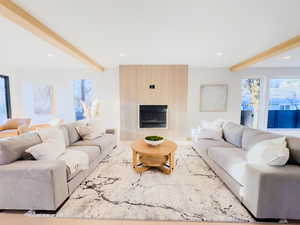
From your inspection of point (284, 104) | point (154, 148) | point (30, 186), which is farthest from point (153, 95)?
point (284, 104)

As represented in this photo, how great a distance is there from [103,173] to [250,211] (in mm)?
2209

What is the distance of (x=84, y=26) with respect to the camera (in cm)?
232

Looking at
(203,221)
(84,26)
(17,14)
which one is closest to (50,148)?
(17,14)

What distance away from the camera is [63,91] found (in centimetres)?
548

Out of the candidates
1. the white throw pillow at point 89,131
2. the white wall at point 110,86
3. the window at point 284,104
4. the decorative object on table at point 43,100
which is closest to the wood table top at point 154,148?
the white throw pillow at point 89,131

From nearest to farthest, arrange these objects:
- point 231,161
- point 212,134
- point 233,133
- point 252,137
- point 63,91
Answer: point 231,161 < point 252,137 < point 233,133 < point 212,134 < point 63,91

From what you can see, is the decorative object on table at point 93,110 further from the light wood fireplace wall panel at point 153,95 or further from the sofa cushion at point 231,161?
the sofa cushion at point 231,161

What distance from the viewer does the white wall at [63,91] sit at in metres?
5.29

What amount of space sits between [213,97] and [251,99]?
4.96ft

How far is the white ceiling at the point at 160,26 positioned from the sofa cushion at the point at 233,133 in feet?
5.82

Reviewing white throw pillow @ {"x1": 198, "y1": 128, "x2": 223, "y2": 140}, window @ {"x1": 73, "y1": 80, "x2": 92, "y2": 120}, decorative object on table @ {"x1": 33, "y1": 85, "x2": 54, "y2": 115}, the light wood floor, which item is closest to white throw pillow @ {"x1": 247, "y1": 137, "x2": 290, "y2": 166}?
the light wood floor

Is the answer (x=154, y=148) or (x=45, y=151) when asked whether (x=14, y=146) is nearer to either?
(x=45, y=151)

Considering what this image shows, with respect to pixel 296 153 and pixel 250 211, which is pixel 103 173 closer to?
pixel 250 211

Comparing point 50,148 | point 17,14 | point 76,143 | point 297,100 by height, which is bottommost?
point 76,143
